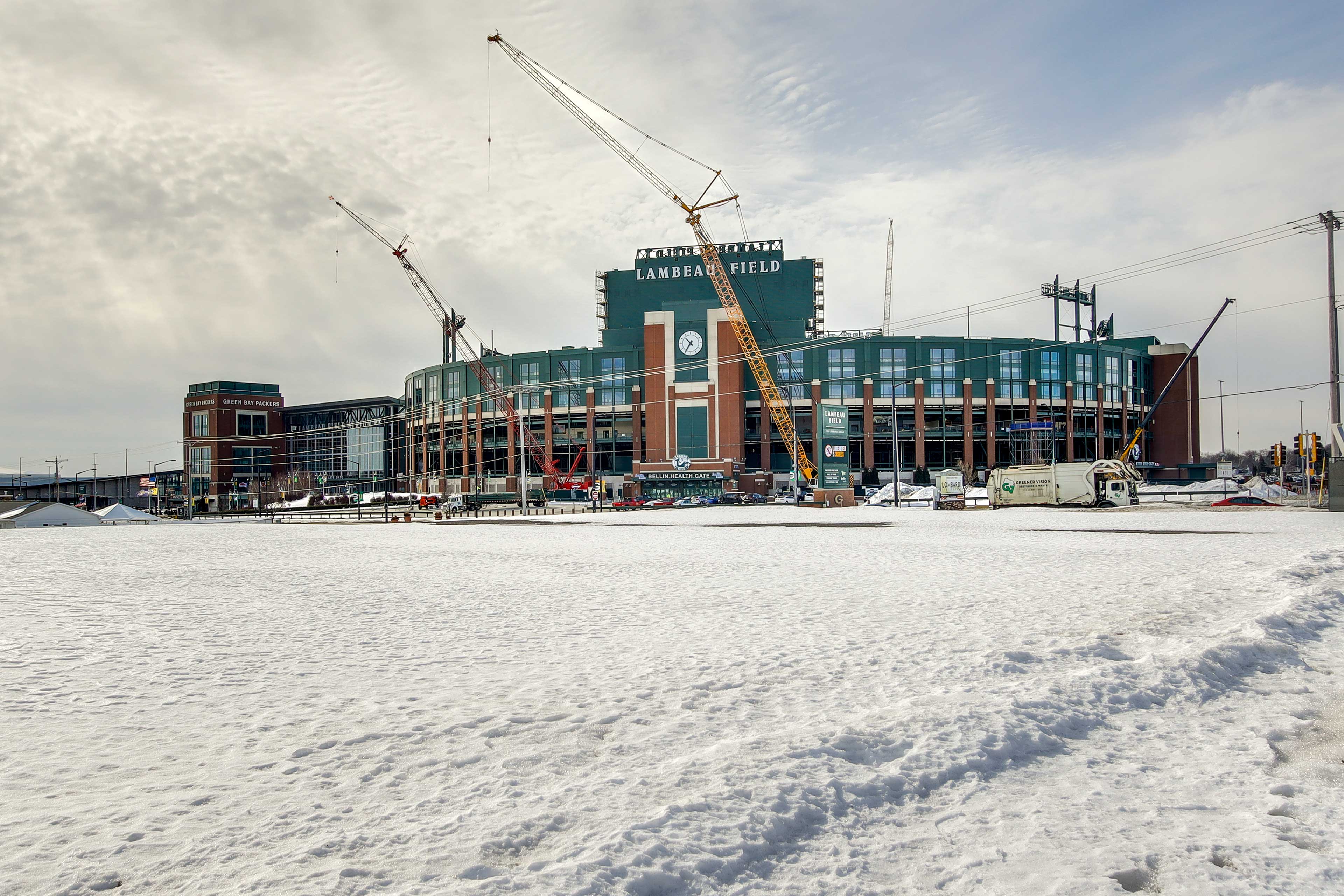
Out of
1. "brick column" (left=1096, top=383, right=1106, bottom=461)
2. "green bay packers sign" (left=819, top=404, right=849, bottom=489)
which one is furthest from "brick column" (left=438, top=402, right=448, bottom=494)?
"brick column" (left=1096, top=383, right=1106, bottom=461)

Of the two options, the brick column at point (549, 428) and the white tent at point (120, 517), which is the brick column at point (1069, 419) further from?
the white tent at point (120, 517)

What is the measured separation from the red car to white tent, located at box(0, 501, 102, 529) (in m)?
77.3

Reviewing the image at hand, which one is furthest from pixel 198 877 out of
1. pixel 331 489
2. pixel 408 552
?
pixel 331 489

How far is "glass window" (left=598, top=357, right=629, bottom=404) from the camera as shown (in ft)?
374

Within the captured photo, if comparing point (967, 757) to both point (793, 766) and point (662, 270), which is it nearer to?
point (793, 766)

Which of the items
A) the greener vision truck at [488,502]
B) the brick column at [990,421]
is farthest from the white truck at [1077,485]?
the brick column at [990,421]

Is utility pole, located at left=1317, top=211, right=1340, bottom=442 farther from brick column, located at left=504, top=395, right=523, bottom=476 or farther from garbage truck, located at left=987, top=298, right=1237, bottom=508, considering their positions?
brick column, located at left=504, top=395, right=523, bottom=476

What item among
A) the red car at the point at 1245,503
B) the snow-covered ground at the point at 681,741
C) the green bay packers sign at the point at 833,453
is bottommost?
the red car at the point at 1245,503

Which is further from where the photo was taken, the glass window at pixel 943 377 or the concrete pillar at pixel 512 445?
the concrete pillar at pixel 512 445

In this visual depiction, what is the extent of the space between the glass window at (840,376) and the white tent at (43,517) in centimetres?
8240

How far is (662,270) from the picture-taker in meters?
131

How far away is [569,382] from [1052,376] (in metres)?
68.9

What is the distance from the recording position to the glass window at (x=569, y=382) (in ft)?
382

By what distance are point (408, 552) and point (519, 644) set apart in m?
17.8
